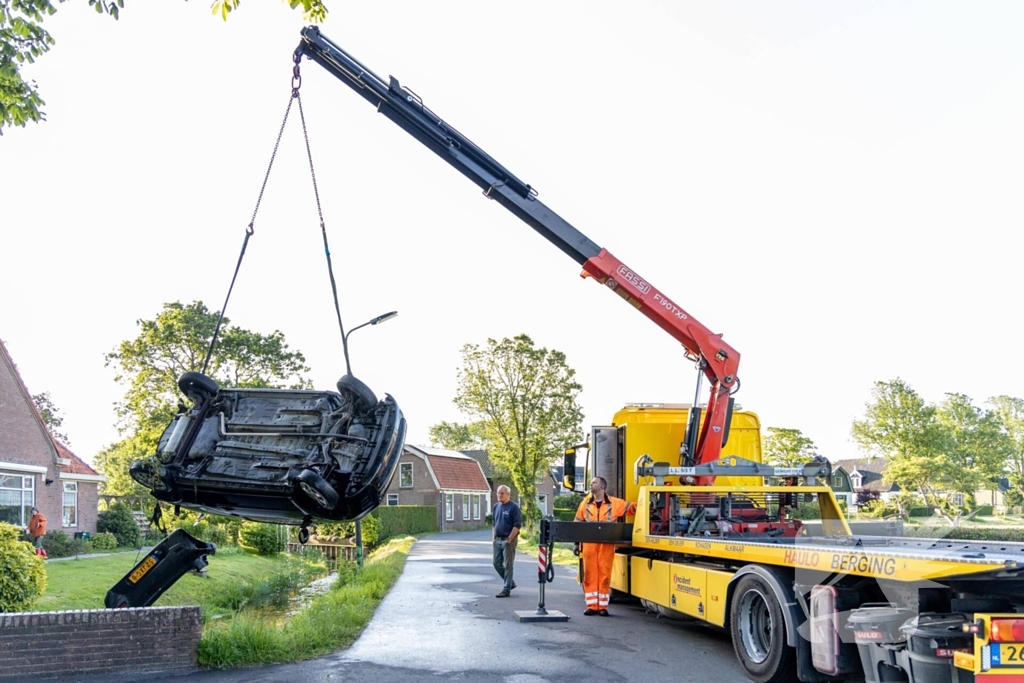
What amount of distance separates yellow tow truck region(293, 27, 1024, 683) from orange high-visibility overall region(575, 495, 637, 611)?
0.88 ft

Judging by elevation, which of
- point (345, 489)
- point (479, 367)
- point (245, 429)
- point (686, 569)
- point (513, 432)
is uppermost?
point (479, 367)

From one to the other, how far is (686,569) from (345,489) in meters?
4.14

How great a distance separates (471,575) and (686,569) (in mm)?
9768

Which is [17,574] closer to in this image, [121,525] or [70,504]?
[70,504]

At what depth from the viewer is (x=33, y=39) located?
318 inches

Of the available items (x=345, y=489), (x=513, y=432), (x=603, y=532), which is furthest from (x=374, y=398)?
(x=513, y=432)

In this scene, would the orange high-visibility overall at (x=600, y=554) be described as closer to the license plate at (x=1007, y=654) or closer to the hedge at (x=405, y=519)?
the license plate at (x=1007, y=654)

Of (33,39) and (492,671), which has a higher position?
(33,39)

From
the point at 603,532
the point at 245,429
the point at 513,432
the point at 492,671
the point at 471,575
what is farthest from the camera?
the point at 513,432

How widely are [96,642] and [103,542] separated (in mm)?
23914

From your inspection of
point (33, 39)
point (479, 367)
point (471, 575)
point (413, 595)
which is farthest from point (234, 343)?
point (33, 39)

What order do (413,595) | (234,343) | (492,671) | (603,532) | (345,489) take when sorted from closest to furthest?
(345,489) → (492,671) → (603,532) → (413,595) → (234,343)

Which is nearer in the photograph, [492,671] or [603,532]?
[492,671]

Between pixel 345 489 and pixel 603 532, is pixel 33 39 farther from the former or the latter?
pixel 603 532
